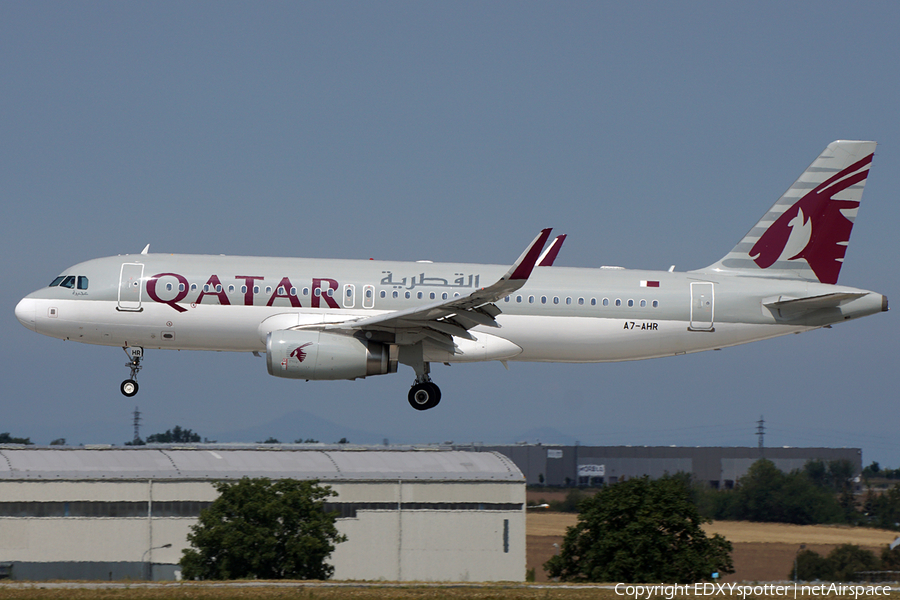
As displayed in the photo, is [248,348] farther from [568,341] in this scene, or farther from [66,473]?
[66,473]

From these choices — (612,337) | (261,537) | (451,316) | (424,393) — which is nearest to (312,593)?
(424,393)

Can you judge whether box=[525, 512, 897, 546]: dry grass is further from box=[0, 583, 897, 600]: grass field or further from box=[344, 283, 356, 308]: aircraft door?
box=[0, 583, 897, 600]: grass field

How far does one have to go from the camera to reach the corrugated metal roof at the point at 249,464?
56.2 meters

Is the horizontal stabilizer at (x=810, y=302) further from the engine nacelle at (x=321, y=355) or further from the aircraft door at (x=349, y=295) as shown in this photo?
the aircraft door at (x=349, y=295)

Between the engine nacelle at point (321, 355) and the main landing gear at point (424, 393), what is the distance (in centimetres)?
160

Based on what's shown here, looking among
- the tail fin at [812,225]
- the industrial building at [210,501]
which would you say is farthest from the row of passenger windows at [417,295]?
the industrial building at [210,501]

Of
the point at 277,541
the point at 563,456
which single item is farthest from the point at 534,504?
the point at 563,456

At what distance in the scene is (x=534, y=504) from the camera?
74.1 metres

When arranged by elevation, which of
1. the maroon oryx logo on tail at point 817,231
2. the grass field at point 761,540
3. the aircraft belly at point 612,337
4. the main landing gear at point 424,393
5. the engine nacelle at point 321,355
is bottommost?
the grass field at point 761,540

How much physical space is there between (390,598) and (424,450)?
36210mm

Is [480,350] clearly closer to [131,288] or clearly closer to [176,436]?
[131,288]

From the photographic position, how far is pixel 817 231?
37.7m

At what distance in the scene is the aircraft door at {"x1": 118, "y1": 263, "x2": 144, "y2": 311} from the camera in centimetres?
3366

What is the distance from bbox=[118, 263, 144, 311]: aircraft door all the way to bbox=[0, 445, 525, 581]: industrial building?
74.2 feet
